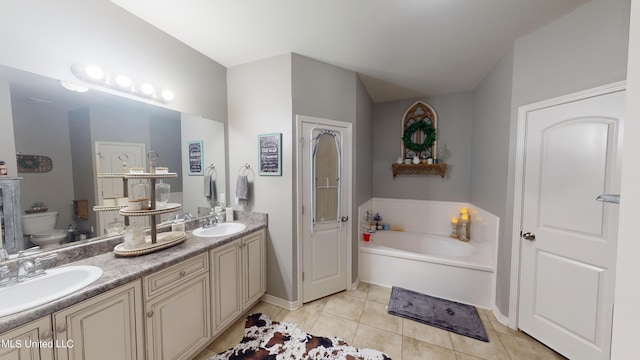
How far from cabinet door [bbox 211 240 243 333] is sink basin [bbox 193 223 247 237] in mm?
214

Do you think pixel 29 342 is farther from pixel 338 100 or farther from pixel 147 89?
pixel 338 100

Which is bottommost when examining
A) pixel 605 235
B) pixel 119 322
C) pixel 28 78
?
pixel 119 322

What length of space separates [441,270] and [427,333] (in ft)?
2.45

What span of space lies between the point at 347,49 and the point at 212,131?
167 cm

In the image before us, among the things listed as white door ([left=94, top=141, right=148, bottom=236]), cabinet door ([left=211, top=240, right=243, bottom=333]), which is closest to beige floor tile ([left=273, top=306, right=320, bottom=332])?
cabinet door ([left=211, top=240, right=243, bottom=333])

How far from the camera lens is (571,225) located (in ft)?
5.50

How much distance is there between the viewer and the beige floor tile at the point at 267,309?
2.22 metres

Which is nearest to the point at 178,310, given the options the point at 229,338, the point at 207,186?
the point at 229,338

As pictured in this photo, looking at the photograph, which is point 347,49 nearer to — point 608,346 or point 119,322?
point 119,322

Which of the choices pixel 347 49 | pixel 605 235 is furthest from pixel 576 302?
A: pixel 347 49

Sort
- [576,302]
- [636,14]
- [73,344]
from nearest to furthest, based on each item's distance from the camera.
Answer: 1. [636,14]
2. [73,344]
3. [576,302]

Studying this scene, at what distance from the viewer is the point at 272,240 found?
236 centimetres

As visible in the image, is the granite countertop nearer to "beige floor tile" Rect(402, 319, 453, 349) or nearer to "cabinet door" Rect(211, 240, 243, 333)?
"cabinet door" Rect(211, 240, 243, 333)

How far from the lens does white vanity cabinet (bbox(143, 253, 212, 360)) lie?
1362 mm
